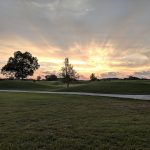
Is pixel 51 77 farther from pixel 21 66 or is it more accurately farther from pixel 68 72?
pixel 68 72

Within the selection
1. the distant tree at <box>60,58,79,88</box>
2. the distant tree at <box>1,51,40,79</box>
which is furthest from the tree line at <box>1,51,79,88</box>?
the distant tree at <box>60,58,79,88</box>

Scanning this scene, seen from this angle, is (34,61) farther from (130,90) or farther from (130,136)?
(130,136)

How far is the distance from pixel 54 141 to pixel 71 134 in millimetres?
989

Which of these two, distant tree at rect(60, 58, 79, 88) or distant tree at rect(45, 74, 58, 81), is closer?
distant tree at rect(60, 58, 79, 88)

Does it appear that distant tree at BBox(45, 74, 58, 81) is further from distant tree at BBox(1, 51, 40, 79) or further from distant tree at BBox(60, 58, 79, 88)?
distant tree at BBox(60, 58, 79, 88)

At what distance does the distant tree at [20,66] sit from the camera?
4094 inches

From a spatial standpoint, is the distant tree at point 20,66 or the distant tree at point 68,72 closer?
the distant tree at point 68,72

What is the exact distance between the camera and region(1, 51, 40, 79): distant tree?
10400cm

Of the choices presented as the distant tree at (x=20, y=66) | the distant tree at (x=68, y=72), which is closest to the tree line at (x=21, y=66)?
the distant tree at (x=20, y=66)

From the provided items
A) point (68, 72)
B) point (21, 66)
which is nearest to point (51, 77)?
point (21, 66)

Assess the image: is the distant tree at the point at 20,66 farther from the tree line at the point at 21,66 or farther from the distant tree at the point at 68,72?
the distant tree at the point at 68,72

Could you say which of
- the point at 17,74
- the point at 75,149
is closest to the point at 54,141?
the point at 75,149

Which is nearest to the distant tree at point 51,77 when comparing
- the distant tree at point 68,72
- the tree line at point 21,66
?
the tree line at point 21,66

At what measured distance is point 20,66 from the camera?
4080 inches
